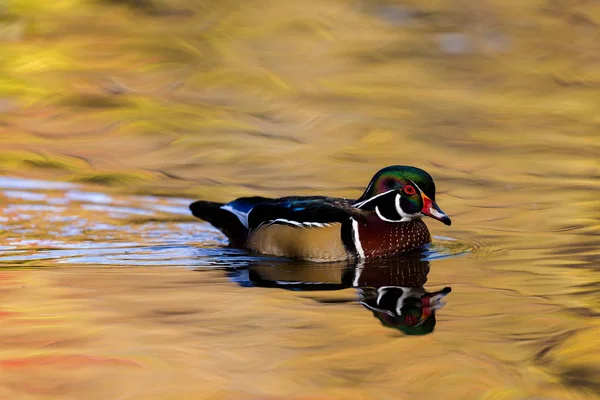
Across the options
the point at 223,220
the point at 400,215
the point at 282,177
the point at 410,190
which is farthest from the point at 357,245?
the point at 282,177

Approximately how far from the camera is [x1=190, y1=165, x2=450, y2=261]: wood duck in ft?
26.3

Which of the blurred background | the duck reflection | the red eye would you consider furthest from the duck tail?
the red eye

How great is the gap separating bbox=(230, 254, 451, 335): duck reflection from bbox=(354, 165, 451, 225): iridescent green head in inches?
13.4

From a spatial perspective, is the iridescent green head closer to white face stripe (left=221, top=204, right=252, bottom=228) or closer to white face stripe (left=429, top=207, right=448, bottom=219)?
white face stripe (left=429, top=207, right=448, bottom=219)

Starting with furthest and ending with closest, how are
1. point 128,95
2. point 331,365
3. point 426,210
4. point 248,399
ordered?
point 128,95 < point 426,210 < point 331,365 < point 248,399

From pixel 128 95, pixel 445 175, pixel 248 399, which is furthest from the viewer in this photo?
pixel 128 95

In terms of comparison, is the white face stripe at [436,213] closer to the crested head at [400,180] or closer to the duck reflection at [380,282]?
the crested head at [400,180]

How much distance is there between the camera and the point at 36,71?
44.1 ft

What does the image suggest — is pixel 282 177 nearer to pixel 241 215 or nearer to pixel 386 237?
pixel 241 215

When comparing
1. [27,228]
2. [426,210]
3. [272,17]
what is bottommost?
[27,228]

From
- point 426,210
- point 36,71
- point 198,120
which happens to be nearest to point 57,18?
point 36,71

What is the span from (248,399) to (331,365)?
0.55 m

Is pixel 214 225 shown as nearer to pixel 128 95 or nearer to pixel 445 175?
pixel 445 175

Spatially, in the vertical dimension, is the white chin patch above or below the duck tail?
above
